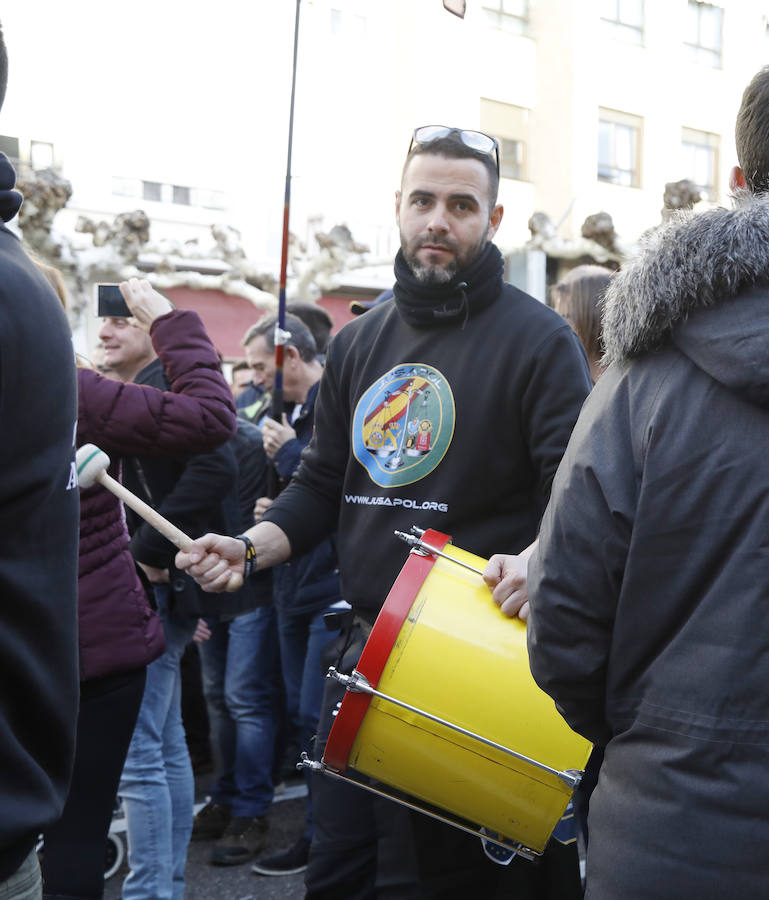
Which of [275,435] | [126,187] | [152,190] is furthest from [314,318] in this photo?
[152,190]

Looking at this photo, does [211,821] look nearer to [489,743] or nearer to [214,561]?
[214,561]

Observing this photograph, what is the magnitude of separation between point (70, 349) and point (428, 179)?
4.80 feet

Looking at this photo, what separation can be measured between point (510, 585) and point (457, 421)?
0.56 m

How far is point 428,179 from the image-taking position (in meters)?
2.63

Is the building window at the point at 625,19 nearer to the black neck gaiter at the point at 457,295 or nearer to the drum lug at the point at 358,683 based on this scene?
the black neck gaiter at the point at 457,295

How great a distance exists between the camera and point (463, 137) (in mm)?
2652

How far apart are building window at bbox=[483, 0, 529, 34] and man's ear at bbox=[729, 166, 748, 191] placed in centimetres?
2106

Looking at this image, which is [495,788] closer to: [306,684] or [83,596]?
[83,596]

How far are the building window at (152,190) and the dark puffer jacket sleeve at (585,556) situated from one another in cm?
1882

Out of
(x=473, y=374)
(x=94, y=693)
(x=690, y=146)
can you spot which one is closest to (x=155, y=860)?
(x=94, y=693)

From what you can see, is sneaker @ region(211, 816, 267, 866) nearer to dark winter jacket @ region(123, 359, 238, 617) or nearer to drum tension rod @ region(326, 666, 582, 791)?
dark winter jacket @ region(123, 359, 238, 617)

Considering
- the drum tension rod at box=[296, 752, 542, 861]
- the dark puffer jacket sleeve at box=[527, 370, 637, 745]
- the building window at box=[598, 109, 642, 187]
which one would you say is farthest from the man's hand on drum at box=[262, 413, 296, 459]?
the building window at box=[598, 109, 642, 187]

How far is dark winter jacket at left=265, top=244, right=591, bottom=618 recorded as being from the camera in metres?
2.39

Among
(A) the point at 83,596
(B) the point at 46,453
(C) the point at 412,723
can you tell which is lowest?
(C) the point at 412,723
